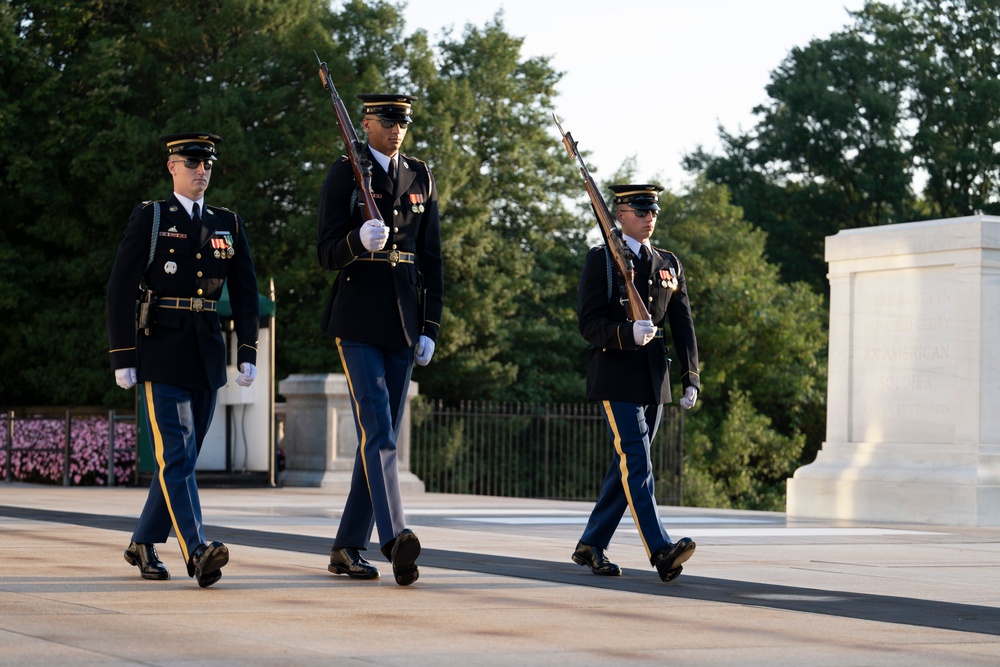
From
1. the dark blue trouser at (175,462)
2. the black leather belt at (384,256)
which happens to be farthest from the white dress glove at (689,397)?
the dark blue trouser at (175,462)

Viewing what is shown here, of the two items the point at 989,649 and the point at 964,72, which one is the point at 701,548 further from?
the point at 964,72

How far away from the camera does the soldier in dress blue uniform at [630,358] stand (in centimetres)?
763

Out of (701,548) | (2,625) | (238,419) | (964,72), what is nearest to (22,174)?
(238,419)

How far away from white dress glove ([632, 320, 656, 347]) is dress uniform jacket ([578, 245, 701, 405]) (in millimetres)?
93

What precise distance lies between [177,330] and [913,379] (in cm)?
807

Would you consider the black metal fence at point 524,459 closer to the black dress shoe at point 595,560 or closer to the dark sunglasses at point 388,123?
the black dress shoe at point 595,560

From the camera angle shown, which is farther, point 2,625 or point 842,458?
point 842,458

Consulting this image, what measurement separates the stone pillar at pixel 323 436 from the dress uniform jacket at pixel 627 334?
414 inches

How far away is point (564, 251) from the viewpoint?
4225cm

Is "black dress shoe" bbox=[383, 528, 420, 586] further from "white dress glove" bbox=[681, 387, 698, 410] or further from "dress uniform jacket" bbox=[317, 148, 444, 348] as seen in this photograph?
"white dress glove" bbox=[681, 387, 698, 410]

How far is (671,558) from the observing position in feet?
23.9

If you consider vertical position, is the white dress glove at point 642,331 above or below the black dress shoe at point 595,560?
above

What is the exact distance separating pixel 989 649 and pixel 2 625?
3.14 meters

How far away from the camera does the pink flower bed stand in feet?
63.9
